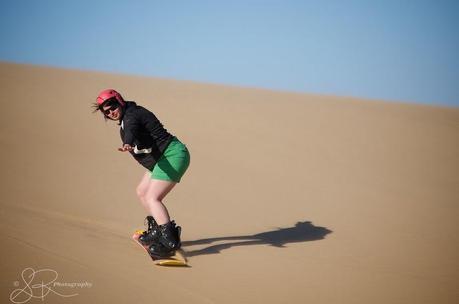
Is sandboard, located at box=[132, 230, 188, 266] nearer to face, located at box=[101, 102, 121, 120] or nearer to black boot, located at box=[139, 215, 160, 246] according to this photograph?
black boot, located at box=[139, 215, 160, 246]

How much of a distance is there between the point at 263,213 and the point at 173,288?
3.82m

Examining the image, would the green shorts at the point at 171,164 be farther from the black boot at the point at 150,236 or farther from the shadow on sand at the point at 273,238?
the shadow on sand at the point at 273,238

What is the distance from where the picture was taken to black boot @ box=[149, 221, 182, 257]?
4.41m

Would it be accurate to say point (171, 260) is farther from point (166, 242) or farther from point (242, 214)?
point (242, 214)

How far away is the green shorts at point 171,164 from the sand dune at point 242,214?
3.13 ft

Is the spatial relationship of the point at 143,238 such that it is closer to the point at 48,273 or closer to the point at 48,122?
the point at 48,273

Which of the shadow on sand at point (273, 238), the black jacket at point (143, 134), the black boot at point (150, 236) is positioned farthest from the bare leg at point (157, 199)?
the shadow on sand at point (273, 238)

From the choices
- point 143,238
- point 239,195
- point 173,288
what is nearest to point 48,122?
point 239,195

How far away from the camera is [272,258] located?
16.5 feet

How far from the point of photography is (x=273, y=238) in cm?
601

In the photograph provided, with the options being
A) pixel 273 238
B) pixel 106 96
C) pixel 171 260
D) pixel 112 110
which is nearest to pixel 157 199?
pixel 171 260

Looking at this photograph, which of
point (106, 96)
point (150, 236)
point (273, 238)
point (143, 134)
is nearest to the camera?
point (106, 96)

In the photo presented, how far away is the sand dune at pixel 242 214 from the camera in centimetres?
395

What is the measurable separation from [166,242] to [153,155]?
1034mm
